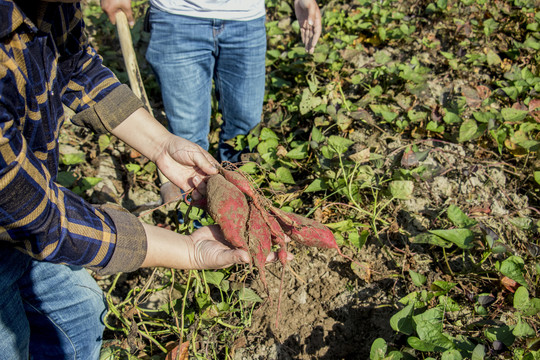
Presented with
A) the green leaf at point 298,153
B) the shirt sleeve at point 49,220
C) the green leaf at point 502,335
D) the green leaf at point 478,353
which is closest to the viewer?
the shirt sleeve at point 49,220

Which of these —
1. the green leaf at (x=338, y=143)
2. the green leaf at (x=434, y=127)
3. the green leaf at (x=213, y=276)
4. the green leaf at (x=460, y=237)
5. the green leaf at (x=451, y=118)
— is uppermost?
the green leaf at (x=451, y=118)

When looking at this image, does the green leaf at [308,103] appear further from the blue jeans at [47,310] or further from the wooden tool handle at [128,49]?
the blue jeans at [47,310]

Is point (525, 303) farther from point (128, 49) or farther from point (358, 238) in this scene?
point (128, 49)

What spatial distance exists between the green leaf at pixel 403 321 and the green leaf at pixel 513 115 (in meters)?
1.48

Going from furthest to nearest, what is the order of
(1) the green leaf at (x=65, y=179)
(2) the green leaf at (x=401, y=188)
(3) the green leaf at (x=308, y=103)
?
(3) the green leaf at (x=308, y=103), (1) the green leaf at (x=65, y=179), (2) the green leaf at (x=401, y=188)

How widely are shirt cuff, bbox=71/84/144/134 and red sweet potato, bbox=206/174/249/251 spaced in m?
0.42

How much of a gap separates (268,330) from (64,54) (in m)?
1.40

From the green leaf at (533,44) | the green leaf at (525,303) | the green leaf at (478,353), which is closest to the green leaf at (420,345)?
the green leaf at (478,353)

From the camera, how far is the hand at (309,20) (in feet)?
6.50

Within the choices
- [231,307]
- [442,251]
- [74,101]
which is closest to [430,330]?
[442,251]

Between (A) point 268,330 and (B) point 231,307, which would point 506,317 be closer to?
(A) point 268,330

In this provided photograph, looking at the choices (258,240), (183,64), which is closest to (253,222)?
(258,240)

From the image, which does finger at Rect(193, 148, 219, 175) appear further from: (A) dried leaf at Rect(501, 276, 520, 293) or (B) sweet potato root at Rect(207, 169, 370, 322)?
(A) dried leaf at Rect(501, 276, 520, 293)

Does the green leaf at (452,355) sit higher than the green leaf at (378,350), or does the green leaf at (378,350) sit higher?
the green leaf at (452,355)
